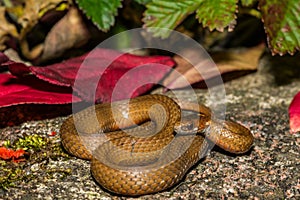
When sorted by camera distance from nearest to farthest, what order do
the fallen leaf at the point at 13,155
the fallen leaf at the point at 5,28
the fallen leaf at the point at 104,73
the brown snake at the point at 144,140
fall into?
1. the brown snake at the point at 144,140
2. the fallen leaf at the point at 13,155
3. the fallen leaf at the point at 104,73
4. the fallen leaf at the point at 5,28

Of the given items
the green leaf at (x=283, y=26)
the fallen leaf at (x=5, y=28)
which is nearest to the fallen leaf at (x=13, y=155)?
the fallen leaf at (x=5, y=28)

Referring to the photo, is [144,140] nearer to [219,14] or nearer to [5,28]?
[219,14]

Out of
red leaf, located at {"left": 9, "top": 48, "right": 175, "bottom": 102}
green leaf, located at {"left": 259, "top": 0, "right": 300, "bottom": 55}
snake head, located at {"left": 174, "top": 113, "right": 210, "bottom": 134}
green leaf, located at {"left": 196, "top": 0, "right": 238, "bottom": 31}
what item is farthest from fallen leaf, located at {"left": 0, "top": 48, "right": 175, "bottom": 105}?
green leaf, located at {"left": 259, "top": 0, "right": 300, "bottom": 55}

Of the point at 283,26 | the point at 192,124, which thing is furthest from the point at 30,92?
the point at 283,26

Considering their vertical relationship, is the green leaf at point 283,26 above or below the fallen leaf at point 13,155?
above

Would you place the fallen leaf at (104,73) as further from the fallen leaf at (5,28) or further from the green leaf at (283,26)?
the green leaf at (283,26)

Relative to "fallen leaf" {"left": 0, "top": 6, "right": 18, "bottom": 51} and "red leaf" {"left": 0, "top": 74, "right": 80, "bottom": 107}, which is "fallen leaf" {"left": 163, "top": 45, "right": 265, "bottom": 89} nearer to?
"red leaf" {"left": 0, "top": 74, "right": 80, "bottom": 107}
